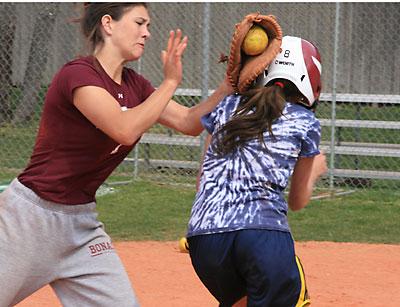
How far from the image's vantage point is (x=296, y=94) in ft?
11.8

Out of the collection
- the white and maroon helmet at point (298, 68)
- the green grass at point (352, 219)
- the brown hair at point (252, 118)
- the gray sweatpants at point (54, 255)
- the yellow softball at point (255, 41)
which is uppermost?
the yellow softball at point (255, 41)

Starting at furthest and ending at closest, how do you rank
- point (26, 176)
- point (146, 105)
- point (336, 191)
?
point (336, 191) → point (26, 176) → point (146, 105)

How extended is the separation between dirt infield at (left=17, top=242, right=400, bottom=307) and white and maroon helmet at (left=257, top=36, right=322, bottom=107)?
2.70 meters

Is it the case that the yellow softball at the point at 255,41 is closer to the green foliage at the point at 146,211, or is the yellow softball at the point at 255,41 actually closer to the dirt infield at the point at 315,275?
the dirt infield at the point at 315,275

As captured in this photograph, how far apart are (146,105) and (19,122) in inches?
406

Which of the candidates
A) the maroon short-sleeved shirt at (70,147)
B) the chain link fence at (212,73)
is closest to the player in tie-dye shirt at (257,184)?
the maroon short-sleeved shirt at (70,147)

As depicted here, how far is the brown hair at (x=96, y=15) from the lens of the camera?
13.1 ft

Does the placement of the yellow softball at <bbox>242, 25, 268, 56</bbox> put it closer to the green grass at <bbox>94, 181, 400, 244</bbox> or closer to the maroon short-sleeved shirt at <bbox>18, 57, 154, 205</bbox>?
the maroon short-sleeved shirt at <bbox>18, 57, 154, 205</bbox>

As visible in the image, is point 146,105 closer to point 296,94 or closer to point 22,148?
point 296,94

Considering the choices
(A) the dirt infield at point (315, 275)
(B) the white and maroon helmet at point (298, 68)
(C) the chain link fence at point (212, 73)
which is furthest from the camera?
(C) the chain link fence at point (212, 73)

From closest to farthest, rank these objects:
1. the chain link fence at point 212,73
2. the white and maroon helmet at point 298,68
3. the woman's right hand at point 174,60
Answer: the white and maroon helmet at point 298,68, the woman's right hand at point 174,60, the chain link fence at point 212,73

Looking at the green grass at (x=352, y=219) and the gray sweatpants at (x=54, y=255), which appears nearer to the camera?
the gray sweatpants at (x=54, y=255)

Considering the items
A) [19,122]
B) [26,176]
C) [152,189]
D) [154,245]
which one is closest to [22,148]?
[19,122]

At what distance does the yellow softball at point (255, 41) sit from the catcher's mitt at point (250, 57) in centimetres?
A: 1
